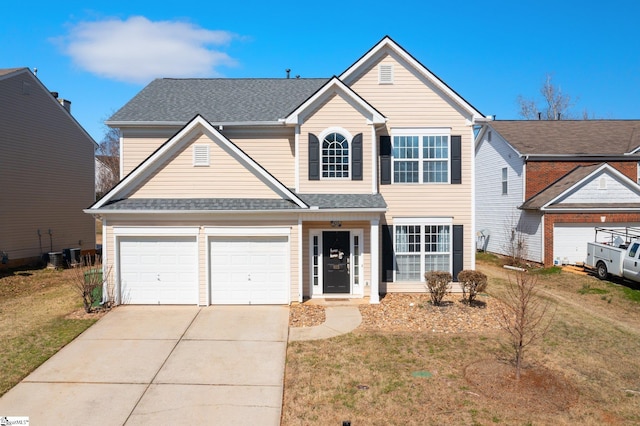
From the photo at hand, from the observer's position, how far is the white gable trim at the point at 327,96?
1488 cm

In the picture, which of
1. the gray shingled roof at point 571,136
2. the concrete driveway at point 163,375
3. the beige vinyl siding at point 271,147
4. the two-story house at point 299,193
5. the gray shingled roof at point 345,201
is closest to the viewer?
the concrete driveway at point 163,375

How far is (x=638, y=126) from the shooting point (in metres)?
27.3

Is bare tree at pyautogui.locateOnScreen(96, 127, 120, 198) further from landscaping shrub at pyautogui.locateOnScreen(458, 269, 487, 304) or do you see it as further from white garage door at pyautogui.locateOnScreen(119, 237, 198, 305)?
landscaping shrub at pyautogui.locateOnScreen(458, 269, 487, 304)

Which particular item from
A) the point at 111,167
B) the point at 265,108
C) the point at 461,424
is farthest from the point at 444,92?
the point at 111,167

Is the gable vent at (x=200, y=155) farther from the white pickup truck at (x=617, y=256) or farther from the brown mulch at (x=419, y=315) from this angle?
the white pickup truck at (x=617, y=256)

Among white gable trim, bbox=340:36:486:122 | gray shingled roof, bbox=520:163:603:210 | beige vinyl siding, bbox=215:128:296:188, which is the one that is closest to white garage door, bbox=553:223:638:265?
→ gray shingled roof, bbox=520:163:603:210

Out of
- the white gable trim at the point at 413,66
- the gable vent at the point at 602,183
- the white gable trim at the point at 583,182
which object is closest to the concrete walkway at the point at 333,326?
the white gable trim at the point at 413,66

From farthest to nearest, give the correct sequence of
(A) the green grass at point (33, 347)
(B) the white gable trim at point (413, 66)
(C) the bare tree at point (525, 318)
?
(B) the white gable trim at point (413, 66) → (C) the bare tree at point (525, 318) → (A) the green grass at point (33, 347)

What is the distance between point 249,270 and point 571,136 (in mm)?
21963

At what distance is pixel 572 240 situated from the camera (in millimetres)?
21703

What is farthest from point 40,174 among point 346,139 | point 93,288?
point 346,139

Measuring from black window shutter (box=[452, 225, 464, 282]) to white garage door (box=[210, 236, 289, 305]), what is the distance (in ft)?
21.0

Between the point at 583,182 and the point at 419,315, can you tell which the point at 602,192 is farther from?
the point at 419,315

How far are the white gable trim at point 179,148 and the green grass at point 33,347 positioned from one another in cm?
394
